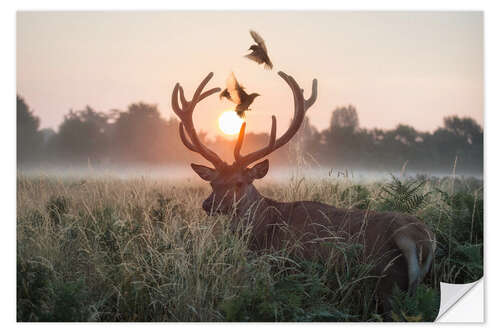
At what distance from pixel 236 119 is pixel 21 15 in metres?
2.11

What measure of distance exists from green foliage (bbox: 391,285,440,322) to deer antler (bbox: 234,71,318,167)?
1.59 meters

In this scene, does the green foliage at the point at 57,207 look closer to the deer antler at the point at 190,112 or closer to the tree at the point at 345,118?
the deer antler at the point at 190,112

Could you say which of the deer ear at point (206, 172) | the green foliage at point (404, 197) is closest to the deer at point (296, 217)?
the deer ear at point (206, 172)

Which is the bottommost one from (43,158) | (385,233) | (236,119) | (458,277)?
(458,277)

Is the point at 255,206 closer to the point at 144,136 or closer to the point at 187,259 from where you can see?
the point at 187,259

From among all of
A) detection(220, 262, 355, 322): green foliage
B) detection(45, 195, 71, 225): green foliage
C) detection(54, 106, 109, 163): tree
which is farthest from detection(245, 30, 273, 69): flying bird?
detection(45, 195, 71, 225): green foliage

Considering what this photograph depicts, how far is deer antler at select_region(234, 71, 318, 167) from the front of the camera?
4863 mm

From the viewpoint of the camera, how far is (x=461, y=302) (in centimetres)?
476

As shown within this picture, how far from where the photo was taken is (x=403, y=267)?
4320 millimetres

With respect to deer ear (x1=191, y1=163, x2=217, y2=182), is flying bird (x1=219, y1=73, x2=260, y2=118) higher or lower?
higher

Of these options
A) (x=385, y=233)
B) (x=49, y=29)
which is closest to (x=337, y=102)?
(x=385, y=233)

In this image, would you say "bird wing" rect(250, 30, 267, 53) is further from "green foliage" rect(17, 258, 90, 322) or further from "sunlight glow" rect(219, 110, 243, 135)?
"green foliage" rect(17, 258, 90, 322)

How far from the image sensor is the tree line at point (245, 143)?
4.91 m
